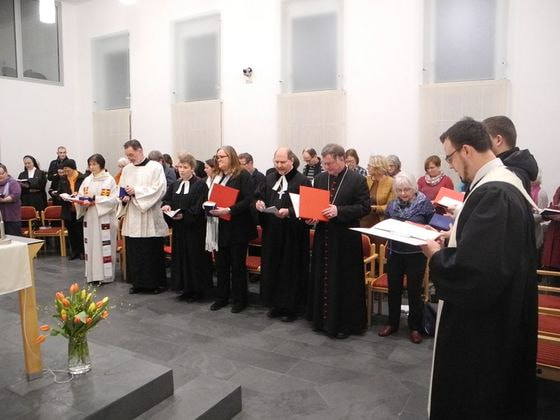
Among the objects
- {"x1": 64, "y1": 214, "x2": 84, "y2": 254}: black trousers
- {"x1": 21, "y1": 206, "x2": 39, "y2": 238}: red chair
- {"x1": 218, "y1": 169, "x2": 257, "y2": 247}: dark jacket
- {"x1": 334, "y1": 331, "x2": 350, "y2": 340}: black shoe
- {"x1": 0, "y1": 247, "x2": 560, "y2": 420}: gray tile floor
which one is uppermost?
{"x1": 218, "y1": 169, "x2": 257, "y2": 247}: dark jacket

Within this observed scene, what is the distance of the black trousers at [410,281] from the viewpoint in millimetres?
4191

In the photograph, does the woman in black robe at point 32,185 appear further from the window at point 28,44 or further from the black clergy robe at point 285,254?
the black clergy robe at point 285,254

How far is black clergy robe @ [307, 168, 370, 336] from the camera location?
438 centimetres

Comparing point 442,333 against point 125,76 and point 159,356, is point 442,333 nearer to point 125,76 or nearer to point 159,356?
point 159,356

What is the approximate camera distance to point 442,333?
225 cm

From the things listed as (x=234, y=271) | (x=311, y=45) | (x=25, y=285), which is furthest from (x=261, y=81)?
(x=25, y=285)

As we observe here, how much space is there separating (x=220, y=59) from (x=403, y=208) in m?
6.28

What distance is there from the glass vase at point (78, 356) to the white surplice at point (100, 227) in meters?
3.35

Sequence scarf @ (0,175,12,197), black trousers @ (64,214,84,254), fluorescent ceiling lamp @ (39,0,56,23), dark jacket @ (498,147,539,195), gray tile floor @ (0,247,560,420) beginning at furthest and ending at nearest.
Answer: black trousers @ (64,214,84,254) → scarf @ (0,175,12,197) → fluorescent ceiling lamp @ (39,0,56,23) → gray tile floor @ (0,247,560,420) → dark jacket @ (498,147,539,195)

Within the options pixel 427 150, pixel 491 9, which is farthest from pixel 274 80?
pixel 491 9

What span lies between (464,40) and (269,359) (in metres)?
5.57

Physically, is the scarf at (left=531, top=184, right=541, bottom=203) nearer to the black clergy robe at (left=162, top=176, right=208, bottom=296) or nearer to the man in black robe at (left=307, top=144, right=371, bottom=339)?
the man in black robe at (left=307, top=144, right=371, bottom=339)

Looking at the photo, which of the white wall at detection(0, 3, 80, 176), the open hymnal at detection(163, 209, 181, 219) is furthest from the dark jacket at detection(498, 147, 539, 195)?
the white wall at detection(0, 3, 80, 176)

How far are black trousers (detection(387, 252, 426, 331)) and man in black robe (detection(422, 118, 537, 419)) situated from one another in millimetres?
1945
